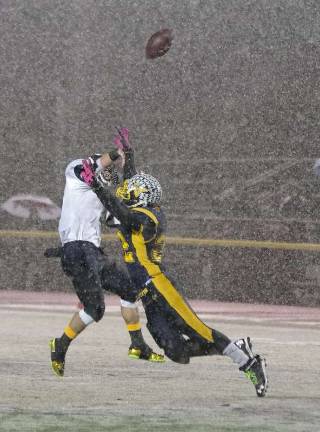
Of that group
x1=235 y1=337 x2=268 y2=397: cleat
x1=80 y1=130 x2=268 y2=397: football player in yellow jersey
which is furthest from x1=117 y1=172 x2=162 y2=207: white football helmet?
x1=235 y1=337 x2=268 y2=397: cleat

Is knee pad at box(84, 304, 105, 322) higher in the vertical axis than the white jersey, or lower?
lower

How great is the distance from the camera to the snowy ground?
825 cm

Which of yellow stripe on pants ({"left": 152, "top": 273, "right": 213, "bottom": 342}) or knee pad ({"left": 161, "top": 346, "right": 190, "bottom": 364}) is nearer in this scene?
yellow stripe on pants ({"left": 152, "top": 273, "right": 213, "bottom": 342})

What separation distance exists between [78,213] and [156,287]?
1275 mm

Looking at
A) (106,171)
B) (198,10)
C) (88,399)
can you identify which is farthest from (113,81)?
(88,399)

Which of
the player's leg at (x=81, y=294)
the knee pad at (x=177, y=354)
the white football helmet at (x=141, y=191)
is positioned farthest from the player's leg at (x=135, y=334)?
the knee pad at (x=177, y=354)

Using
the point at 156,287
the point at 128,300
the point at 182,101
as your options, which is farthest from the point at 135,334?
the point at 182,101

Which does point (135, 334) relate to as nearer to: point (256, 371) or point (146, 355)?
point (146, 355)

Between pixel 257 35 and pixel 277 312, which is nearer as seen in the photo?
pixel 277 312

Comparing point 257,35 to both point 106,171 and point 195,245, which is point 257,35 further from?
point 106,171

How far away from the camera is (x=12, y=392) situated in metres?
9.53

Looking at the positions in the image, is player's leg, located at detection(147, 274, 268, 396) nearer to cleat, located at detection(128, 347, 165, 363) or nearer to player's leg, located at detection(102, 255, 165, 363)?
player's leg, located at detection(102, 255, 165, 363)

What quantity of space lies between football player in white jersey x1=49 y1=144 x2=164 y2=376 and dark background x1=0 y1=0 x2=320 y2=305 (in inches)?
626

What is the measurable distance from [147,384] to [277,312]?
434 inches
